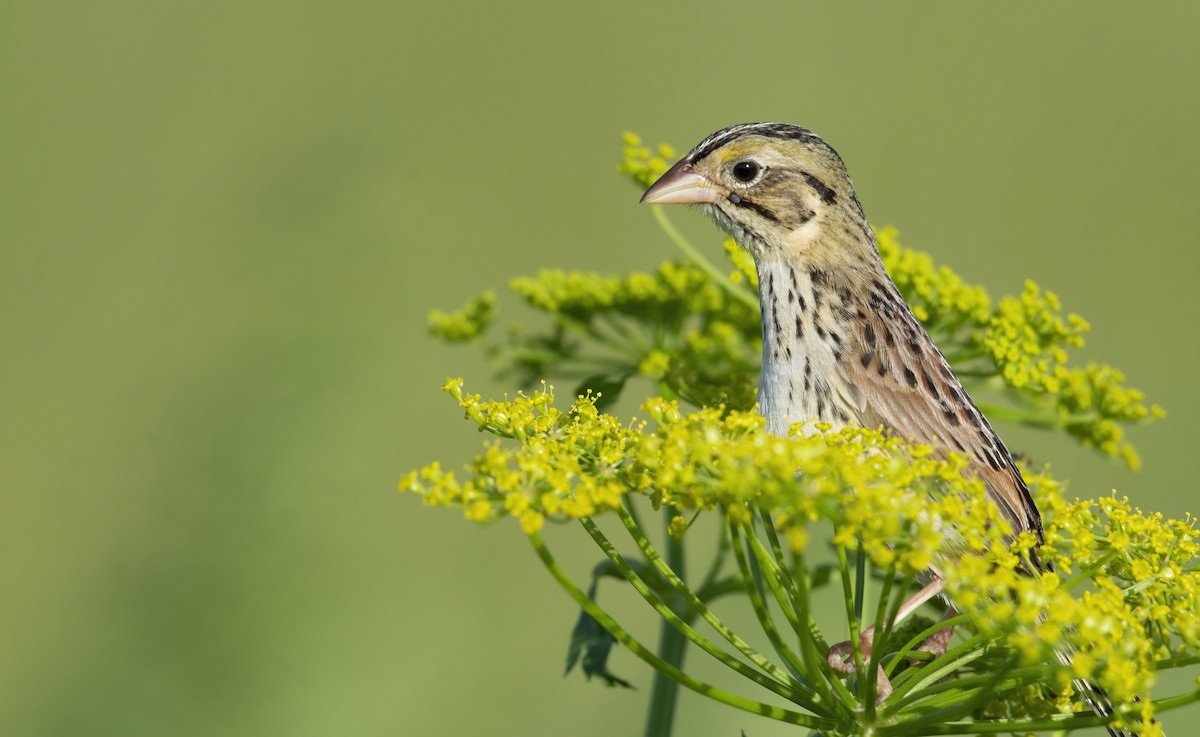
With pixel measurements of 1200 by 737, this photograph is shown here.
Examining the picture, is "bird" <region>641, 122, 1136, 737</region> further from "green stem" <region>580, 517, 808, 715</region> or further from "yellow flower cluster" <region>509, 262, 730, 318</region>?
"green stem" <region>580, 517, 808, 715</region>

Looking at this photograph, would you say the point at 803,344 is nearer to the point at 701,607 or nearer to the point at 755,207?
the point at 755,207

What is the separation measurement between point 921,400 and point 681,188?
3.31ft

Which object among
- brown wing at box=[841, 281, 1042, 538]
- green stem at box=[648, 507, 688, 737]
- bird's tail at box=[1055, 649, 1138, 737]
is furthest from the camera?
brown wing at box=[841, 281, 1042, 538]

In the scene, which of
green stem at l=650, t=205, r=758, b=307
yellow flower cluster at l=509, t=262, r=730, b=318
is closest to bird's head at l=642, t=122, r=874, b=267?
green stem at l=650, t=205, r=758, b=307

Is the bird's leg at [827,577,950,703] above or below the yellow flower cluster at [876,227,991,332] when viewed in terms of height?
below

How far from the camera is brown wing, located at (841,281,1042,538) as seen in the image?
11.5 ft

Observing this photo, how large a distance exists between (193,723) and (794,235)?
8.19ft

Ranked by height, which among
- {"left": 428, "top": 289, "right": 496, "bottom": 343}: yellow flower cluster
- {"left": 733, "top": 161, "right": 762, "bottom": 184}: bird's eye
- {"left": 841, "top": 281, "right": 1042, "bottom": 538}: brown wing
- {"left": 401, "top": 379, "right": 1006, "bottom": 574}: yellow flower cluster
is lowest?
{"left": 401, "top": 379, "right": 1006, "bottom": 574}: yellow flower cluster

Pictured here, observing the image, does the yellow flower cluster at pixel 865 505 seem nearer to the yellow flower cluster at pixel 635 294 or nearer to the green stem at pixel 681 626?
the green stem at pixel 681 626

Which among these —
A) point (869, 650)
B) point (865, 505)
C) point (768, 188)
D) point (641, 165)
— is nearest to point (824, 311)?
point (768, 188)

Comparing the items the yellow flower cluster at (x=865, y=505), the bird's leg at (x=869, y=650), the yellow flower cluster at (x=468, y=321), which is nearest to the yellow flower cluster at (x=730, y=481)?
the yellow flower cluster at (x=865, y=505)

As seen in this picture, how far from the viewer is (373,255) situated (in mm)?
5363

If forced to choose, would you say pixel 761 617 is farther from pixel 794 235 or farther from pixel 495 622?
pixel 495 622

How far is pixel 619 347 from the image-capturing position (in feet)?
13.5
